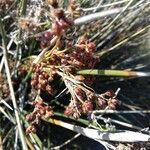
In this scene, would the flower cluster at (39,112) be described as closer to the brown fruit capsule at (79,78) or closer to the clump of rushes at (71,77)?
the clump of rushes at (71,77)

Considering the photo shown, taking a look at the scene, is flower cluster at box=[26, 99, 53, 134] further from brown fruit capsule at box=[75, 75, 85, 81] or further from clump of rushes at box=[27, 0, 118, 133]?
brown fruit capsule at box=[75, 75, 85, 81]

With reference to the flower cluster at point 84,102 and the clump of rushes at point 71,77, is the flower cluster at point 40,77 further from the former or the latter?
the flower cluster at point 84,102

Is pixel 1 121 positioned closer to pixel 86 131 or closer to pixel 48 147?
pixel 48 147

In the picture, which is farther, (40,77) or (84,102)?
(40,77)

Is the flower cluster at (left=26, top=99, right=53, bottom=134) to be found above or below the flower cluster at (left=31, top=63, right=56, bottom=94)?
below

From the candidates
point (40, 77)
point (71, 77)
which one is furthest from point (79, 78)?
point (40, 77)

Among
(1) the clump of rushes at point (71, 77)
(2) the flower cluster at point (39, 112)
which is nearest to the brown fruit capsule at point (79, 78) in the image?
(1) the clump of rushes at point (71, 77)

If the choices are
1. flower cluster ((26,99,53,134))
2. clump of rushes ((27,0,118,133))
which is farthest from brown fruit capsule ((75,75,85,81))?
flower cluster ((26,99,53,134))

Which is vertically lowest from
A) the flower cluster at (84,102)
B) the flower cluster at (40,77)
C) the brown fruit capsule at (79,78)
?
the flower cluster at (84,102)

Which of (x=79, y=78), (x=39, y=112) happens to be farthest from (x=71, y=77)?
(x=39, y=112)

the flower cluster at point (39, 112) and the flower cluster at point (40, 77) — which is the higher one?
the flower cluster at point (40, 77)

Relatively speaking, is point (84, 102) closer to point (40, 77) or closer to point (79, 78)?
point (79, 78)
